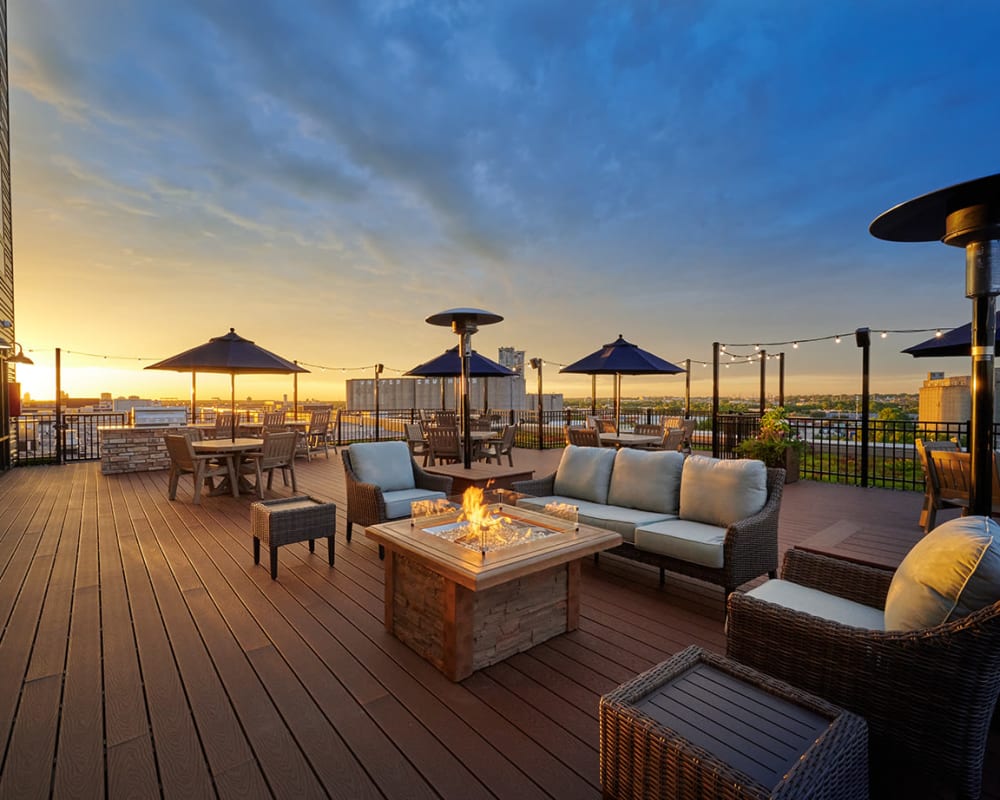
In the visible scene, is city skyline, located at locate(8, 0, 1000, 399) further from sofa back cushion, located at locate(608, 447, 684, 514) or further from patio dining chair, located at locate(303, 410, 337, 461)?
sofa back cushion, located at locate(608, 447, 684, 514)

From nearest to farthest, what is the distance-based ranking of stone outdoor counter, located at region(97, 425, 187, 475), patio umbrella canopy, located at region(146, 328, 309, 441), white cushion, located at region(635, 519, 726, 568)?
white cushion, located at region(635, 519, 726, 568) < patio umbrella canopy, located at region(146, 328, 309, 441) < stone outdoor counter, located at region(97, 425, 187, 475)

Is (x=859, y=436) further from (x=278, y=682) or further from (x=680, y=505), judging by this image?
(x=278, y=682)

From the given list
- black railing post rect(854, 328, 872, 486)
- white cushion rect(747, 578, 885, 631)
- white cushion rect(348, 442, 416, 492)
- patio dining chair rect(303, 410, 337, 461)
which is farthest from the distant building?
patio dining chair rect(303, 410, 337, 461)

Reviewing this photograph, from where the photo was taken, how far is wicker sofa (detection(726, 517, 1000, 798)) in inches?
53.0

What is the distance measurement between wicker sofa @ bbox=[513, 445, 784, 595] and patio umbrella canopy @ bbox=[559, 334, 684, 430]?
3.98 meters

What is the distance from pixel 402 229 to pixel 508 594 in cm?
886

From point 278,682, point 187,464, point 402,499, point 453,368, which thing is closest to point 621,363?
point 453,368

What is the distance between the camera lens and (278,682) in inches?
85.1

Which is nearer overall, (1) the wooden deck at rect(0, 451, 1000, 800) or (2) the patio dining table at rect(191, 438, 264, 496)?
(1) the wooden deck at rect(0, 451, 1000, 800)

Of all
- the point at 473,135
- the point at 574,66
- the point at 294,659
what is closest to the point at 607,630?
the point at 294,659

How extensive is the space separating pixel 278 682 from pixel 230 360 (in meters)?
5.70

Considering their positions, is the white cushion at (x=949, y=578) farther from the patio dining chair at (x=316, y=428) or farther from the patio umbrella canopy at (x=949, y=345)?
the patio dining chair at (x=316, y=428)

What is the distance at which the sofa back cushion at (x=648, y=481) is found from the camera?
3619mm

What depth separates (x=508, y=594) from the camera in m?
2.39
